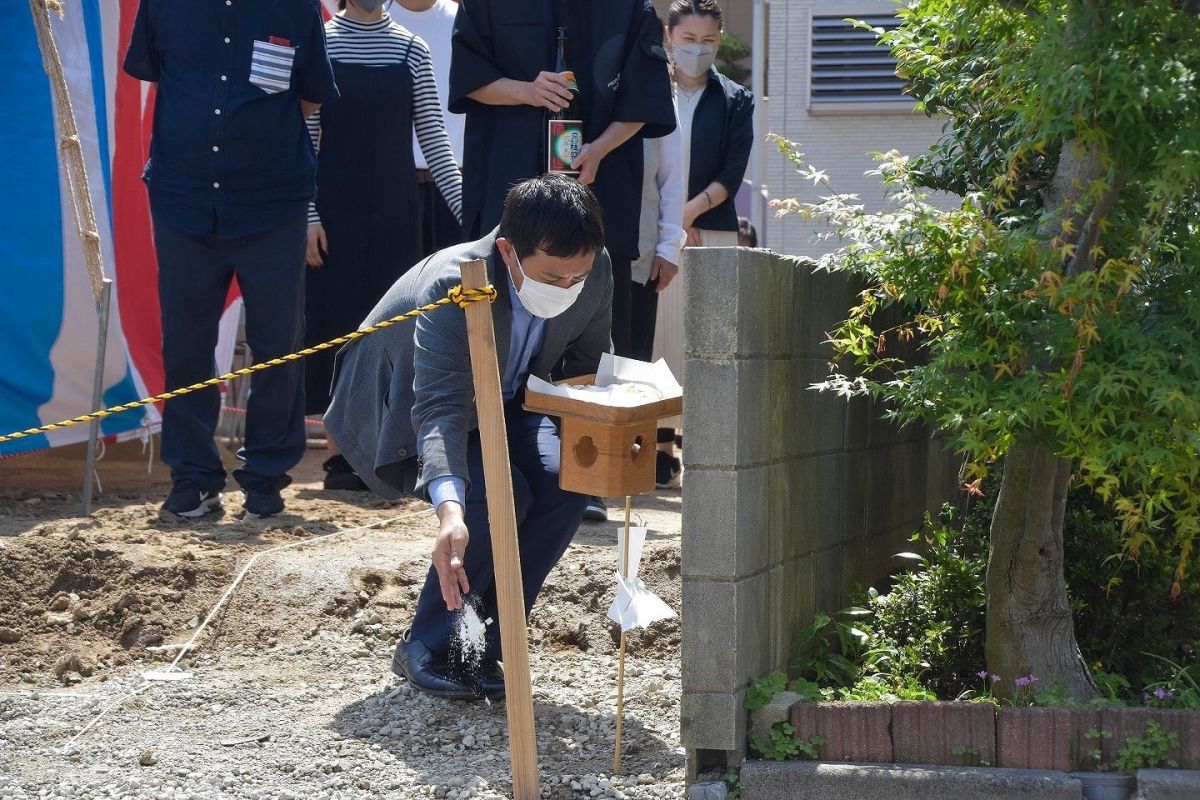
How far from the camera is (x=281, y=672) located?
4242 mm

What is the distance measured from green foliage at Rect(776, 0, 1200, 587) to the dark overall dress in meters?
2.83

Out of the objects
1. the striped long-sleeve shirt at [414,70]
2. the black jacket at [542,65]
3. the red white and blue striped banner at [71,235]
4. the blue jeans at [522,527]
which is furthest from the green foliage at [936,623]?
the red white and blue striped banner at [71,235]

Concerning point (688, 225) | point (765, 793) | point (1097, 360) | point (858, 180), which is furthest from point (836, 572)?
point (858, 180)

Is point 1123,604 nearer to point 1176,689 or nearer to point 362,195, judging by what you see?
point 1176,689

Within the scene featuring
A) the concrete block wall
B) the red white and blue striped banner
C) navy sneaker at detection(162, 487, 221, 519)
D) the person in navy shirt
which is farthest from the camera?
the red white and blue striped banner

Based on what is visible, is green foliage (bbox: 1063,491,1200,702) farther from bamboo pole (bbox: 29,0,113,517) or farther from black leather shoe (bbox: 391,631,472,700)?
bamboo pole (bbox: 29,0,113,517)

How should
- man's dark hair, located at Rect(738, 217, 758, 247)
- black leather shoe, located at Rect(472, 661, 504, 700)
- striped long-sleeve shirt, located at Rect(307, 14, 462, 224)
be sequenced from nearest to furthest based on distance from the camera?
1. black leather shoe, located at Rect(472, 661, 504, 700)
2. striped long-sleeve shirt, located at Rect(307, 14, 462, 224)
3. man's dark hair, located at Rect(738, 217, 758, 247)

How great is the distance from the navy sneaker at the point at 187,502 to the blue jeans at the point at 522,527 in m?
1.80

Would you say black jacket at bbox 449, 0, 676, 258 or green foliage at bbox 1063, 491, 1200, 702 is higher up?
black jacket at bbox 449, 0, 676, 258

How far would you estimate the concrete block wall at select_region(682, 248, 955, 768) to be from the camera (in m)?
3.16

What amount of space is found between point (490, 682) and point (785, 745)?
0.98m

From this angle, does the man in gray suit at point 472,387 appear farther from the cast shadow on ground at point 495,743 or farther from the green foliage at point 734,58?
the green foliage at point 734,58

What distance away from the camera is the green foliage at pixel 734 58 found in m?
12.2

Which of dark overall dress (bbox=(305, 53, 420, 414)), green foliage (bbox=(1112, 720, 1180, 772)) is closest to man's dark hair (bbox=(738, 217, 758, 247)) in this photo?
dark overall dress (bbox=(305, 53, 420, 414))
